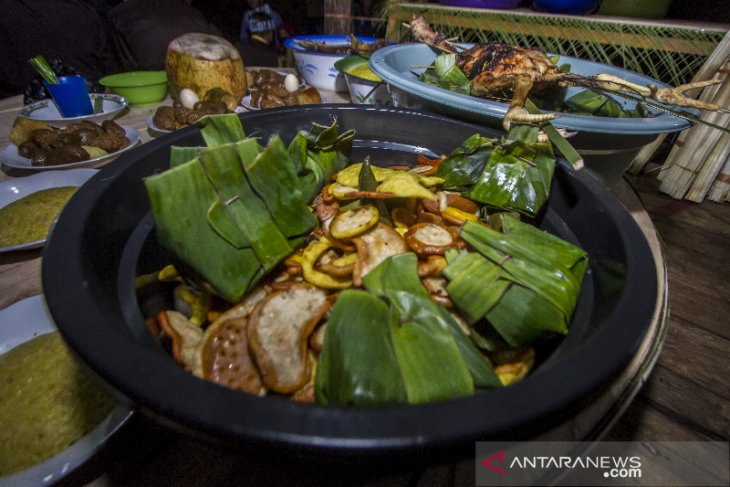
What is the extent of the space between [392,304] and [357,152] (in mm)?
636

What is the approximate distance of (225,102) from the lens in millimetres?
1946

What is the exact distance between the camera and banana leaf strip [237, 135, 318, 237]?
25.5 inches

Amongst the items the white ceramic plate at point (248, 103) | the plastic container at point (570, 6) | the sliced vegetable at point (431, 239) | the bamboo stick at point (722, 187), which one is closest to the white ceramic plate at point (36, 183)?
the white ceramic plate at point (248, 103)

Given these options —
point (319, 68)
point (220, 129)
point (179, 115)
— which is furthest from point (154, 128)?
point (220, 129)

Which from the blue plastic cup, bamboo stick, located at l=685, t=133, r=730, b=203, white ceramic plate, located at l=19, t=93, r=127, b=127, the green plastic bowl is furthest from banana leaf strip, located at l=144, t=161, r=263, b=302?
bamboo stick, located at l=685, t=133, r=730, b=203

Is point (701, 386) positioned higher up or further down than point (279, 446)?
further down

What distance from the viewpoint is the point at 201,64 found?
2029 millimetres

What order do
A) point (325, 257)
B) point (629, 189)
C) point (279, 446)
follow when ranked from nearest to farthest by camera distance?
point (279, 446), point (325, 257), point (629, 189)

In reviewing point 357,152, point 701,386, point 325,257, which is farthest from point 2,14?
point 701,386

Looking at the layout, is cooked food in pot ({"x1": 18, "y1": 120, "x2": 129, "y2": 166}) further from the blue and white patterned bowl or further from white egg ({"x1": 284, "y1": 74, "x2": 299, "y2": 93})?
the blue and white patterned bowl

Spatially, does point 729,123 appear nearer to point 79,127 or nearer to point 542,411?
point 542,411

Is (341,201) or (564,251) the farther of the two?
(341,201)

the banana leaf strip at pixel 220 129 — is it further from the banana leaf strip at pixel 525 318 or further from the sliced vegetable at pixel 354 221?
the banana leaf strip at pixel 525 318

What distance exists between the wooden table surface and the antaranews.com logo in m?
0.06
